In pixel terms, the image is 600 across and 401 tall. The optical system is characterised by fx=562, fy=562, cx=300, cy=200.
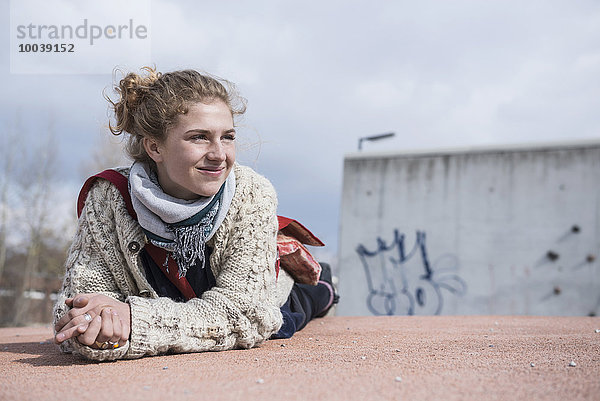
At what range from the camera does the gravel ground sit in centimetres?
A: 150

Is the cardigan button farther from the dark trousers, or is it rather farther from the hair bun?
the dark trousers

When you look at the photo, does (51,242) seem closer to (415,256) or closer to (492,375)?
(415,256)

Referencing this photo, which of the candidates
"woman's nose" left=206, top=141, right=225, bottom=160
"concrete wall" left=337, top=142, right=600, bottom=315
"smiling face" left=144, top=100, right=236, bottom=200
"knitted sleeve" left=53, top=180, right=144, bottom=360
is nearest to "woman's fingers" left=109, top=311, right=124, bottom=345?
"knitted sleeve" left=53, top=180, right=144, bottom=360

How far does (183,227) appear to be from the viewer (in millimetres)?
2539

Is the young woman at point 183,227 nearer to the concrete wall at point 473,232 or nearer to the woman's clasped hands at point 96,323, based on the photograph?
the woman's clasped hands at point 96,323

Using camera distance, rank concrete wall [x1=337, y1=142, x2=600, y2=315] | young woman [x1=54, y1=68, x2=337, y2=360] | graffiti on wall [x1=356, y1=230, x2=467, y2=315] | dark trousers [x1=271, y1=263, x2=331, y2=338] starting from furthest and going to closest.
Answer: graffiti on wall [x1=356, y1=230, x2=467, y2=315]
concrete wall [x1=337, y1=142, x2=600, y2=315]
dark trousers [x1=271, y1=263, x2=331, y2=338]
young woman [x1=54, y1=68, x2=337, y2=360]

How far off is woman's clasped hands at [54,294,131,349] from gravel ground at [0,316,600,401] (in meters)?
0.10

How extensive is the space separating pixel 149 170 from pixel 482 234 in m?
9.46

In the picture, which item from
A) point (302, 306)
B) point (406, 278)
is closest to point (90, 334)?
point (302, 306)

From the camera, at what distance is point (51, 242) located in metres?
19.2

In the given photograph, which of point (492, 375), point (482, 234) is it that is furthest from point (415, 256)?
point (492, 375)

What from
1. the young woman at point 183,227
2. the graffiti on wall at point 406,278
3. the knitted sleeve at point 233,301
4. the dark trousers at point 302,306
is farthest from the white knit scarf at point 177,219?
the graffiti on wall at point 406,278

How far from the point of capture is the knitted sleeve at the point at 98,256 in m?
2.54

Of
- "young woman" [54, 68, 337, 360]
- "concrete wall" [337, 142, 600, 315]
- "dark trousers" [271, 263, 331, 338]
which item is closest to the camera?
"young woman" [54, 68, 337, 360]
